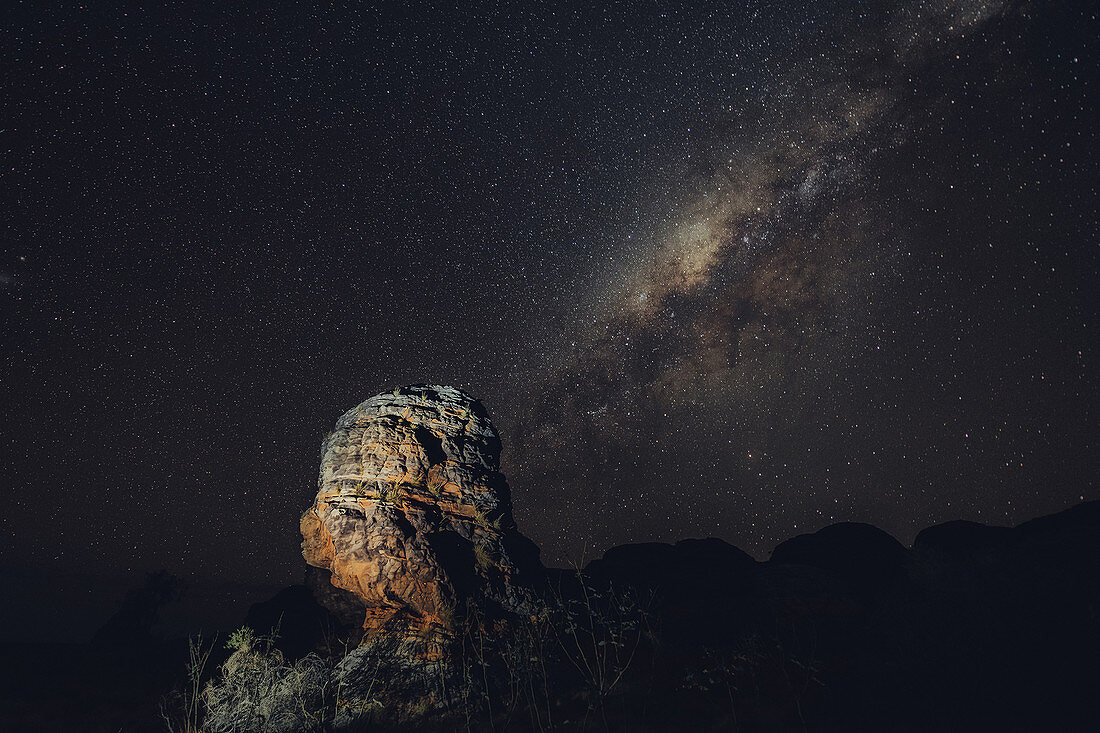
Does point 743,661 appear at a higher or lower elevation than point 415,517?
lower

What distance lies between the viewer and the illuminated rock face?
1072 centimetres

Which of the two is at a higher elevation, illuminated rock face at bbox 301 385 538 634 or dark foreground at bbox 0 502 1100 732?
illuminated rock face at bbox 301 385 538 634

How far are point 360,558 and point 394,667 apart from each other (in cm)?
272

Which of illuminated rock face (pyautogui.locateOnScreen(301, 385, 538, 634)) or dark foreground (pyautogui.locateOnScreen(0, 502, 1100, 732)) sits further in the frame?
illuminated rock face (pyautogui.locateOnScreen(301, 385, 538, 634))

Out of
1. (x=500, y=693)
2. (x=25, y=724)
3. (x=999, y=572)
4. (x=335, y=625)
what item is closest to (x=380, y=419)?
(x=335, y=625)

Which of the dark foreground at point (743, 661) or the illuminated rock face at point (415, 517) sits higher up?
the illuminated rock face at point (415, 517)

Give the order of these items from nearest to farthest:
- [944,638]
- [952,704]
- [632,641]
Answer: [952,704] → [944,638] → [632,641]

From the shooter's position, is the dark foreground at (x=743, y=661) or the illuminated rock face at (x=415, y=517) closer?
the dark foreground at (x=743, y=661)

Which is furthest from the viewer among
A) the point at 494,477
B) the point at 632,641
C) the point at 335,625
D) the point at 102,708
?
the point at 494,477

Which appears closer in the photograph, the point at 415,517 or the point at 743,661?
the point at 743,661

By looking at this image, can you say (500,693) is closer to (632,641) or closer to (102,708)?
(632,641)

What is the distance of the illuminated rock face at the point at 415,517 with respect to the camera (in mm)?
10719

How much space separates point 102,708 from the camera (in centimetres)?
937

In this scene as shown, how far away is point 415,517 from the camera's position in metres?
11.4
